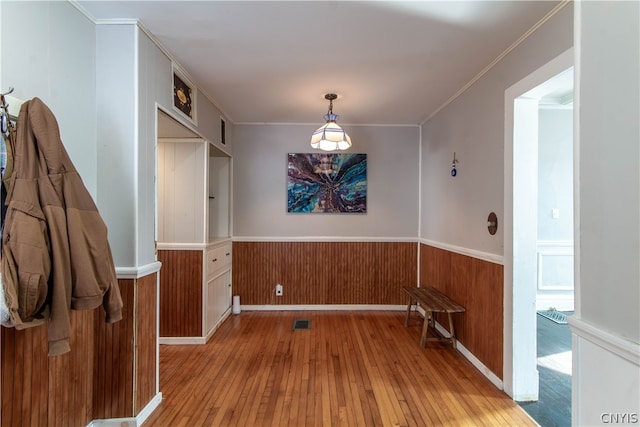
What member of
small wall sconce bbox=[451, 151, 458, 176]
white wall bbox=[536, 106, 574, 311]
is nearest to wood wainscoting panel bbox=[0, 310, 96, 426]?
small wall sconce bbox=[451, 151, 458, 176]

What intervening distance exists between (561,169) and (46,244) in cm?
526

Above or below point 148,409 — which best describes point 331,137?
above

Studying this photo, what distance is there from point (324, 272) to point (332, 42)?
284cm

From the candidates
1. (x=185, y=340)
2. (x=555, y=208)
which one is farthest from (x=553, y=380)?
(x=185, y=340)

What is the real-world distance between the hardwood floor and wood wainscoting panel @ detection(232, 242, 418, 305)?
0.73m

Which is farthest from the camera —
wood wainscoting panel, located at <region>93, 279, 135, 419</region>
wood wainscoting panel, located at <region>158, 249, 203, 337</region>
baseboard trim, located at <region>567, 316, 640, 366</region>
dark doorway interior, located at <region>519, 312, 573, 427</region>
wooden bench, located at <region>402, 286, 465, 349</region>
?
wood wainscoting panel, located at <region>158, 249, 203, 337</region>

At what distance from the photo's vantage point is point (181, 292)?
9.68ft

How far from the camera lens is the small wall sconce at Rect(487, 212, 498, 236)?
2.27 m

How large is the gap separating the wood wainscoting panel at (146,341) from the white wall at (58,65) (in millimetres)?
680

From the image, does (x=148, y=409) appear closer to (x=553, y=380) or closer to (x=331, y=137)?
(x=331, y=137)

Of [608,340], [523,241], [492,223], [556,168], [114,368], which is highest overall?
[556,168]

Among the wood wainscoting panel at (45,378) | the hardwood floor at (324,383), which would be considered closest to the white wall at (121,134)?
the wood wainscoting panel at (45,378)

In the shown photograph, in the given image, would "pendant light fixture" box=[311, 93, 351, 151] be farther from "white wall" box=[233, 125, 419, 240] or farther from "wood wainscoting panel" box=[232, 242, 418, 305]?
"wood wainscoting panel" box=[232, 242, 418, 305]

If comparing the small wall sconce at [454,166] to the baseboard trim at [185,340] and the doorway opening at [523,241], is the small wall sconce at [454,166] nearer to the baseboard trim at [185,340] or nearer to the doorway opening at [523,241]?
the doorway opening at [523,241]
